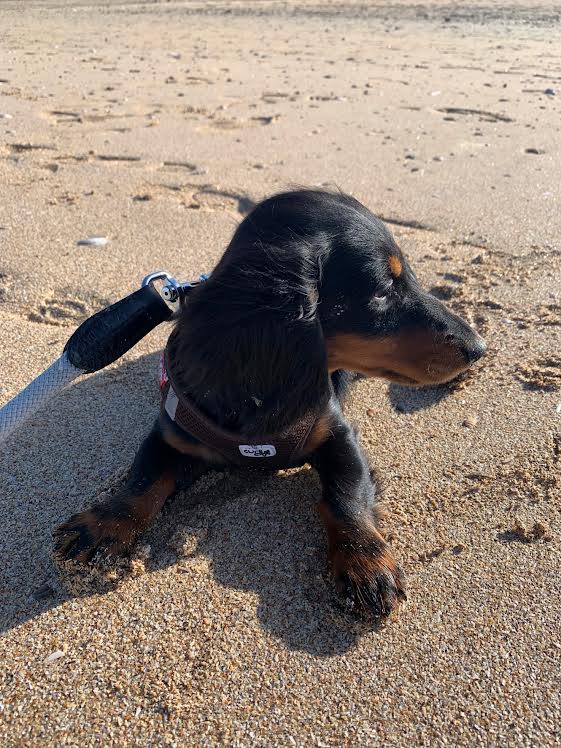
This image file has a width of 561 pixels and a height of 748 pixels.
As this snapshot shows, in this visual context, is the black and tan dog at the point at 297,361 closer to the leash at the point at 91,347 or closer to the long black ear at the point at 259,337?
the long black ear at the point at 259,337

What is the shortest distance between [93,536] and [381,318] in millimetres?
1010

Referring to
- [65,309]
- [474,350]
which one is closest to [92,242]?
[65,309]

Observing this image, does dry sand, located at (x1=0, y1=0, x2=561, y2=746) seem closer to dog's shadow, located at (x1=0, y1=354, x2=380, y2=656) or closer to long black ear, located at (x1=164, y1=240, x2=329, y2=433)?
dog's shadow, located at (x1=0, y1=354, x2=380, y2=656)

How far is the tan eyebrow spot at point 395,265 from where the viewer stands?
6.43 feet

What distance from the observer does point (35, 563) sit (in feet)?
6.06

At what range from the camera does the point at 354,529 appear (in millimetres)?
1889

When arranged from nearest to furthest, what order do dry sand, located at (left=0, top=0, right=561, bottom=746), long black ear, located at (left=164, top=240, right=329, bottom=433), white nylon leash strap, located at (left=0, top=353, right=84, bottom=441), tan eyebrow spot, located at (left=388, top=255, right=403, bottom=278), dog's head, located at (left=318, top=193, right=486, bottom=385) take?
dry sand, located at (left=0, top=0, right=561, bottom=746)
long black ear, located at (left=164, top=240, right=329, bottom=433)
white nylon leash strap, located at (left=0, top=353, right=84, bottom=441)
dog's head, located at (left=318, top=193, right=486, bottom=385)
tan eyebrow spot, located at (left=388, top=255, right=403, bottom=278)

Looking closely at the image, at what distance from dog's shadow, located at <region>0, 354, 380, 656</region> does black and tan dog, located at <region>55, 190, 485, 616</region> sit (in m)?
0.08

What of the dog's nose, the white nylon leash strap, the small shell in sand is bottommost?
the small shell in sand

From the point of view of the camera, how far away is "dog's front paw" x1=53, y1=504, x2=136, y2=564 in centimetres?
182

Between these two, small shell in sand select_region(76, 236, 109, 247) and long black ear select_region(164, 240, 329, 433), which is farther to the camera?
small shell in sand select_region(76, 236, 109, 247)

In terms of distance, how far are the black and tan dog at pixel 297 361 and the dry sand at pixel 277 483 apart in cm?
11

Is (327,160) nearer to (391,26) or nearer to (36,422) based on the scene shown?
(36,422)

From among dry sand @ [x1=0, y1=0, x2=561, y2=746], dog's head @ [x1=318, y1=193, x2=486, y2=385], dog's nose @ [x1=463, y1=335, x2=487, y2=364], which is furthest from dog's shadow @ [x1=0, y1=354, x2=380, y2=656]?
dog's nose @ [x1=463, y1=335, x2=487, y2=364]
